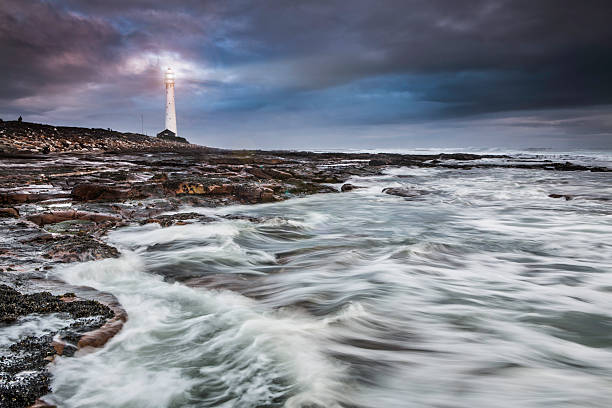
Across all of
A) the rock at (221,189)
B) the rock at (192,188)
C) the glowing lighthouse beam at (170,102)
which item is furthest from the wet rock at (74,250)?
the glowing lighthouse beam at (170,102)

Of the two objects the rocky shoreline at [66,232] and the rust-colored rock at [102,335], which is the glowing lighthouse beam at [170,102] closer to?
the rocky shoreline at [66,232]

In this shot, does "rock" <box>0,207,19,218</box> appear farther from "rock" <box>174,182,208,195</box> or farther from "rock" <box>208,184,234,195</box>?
"rock" <box>208,184,234,195</box>

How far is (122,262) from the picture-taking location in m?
4.65

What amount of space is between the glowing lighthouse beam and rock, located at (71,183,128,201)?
60.5 metres

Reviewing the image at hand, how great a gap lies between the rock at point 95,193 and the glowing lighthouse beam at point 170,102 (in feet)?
198

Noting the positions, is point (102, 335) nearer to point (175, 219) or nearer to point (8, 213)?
point (175, 219)

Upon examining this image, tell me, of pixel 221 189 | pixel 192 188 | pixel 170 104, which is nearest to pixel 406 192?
pixel 221 189

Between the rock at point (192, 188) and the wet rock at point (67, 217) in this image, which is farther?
the rock at point (192, 188)

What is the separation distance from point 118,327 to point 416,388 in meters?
2.31

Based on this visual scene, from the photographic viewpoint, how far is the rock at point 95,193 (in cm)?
837

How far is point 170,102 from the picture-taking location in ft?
215

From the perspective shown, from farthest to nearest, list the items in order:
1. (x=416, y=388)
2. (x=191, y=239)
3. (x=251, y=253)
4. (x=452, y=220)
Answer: (x=452, y=220) → (x=191, y=239) → (x=251, y=253) → (x=416, y=388)

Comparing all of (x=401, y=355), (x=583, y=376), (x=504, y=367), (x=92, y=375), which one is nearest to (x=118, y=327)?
(x=92, y=375)

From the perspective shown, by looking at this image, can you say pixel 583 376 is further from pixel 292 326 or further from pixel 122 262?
pixel 122 262
